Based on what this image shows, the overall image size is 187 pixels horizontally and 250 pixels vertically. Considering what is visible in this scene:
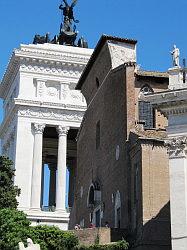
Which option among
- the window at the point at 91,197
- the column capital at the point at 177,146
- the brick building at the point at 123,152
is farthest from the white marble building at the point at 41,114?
the column capital at the point at 177,146

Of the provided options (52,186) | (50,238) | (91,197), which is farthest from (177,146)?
(52,186)

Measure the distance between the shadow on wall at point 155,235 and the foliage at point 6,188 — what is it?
9.83 meters

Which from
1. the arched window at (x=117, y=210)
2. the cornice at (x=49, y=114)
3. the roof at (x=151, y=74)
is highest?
the cornice at (x=49, y=114)

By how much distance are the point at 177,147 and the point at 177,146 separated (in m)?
0.05

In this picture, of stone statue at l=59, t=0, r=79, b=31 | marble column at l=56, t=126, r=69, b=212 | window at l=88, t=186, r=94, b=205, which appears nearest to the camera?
window at l=88, t=186, r=94, b=205

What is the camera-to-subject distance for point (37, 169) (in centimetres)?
6900

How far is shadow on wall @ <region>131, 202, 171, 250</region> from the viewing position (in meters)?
34.0

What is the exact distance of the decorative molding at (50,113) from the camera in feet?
231

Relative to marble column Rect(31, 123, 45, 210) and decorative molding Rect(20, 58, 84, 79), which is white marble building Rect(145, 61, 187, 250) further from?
decorative molding Rect(20, 58, 84, 79)

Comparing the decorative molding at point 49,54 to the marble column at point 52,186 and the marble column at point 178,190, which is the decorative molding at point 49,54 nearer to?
the marble column at point 52,186

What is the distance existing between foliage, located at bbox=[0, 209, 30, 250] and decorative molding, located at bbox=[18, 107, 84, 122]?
3597cm

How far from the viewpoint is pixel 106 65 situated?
44.7 meters

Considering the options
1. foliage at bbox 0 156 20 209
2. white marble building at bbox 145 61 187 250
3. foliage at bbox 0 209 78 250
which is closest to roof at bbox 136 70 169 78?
foliage at bbox 0 156 20 209

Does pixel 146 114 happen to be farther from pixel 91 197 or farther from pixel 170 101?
pixel 170 101
